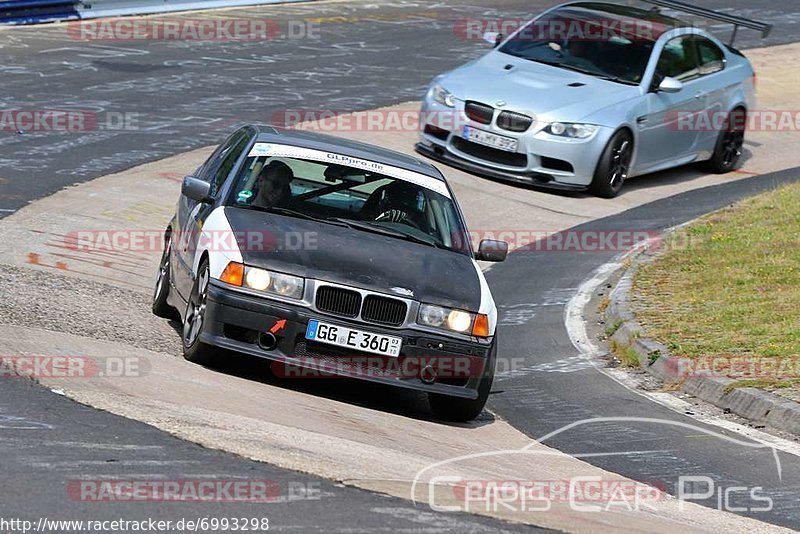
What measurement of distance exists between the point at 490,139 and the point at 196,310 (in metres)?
7.97

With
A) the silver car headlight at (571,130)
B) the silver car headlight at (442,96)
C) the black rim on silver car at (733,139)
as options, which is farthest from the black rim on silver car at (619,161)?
the black rim on silver car at (733,139)

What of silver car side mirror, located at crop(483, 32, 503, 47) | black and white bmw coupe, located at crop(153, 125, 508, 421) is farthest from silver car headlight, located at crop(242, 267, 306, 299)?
silver car side mirror, located at crop(483, 32, 503, 47)

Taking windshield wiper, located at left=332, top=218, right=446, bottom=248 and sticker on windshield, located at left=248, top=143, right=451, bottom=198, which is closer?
windshield wiper, located at left=332, top=218, right=446, bottom=248

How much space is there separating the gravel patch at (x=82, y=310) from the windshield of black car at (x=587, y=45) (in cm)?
797

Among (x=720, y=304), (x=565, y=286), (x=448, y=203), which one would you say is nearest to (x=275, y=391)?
(x=448, y=203)

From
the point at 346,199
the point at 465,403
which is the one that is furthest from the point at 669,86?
the point at 465,403

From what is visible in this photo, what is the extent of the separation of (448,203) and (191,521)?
15.1 feet

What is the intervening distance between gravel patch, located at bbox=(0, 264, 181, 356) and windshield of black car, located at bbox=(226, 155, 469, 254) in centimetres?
107

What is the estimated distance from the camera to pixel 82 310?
948cm

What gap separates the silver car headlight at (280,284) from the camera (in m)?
8.28

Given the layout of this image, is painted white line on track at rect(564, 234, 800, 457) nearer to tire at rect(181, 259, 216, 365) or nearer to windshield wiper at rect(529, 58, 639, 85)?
windshield wiper at rect(529, 58, 639, 85)

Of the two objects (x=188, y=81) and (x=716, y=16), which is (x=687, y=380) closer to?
(x=716, y=16)

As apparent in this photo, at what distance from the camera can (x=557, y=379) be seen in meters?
10.2

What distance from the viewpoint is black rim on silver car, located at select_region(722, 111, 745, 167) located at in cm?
1844
